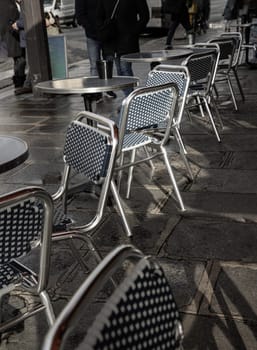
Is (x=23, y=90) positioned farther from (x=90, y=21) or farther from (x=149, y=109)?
(x=149, y=109)

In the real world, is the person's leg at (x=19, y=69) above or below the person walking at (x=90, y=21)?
below

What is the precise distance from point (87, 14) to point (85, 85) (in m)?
3.02

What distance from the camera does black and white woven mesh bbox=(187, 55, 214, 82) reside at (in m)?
4.65

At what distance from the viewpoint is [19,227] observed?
169 centimetres

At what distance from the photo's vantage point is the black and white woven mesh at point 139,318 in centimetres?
106

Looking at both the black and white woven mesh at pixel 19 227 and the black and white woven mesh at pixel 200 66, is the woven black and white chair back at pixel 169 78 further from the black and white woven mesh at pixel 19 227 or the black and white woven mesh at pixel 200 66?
the black and white woven mesh at pixel 19 227

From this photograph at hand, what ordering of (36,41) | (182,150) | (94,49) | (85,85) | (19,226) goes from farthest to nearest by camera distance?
(36,41), (94,49), (182,150), (85,85), (19,226)

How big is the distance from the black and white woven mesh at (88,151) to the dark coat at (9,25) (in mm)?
5855

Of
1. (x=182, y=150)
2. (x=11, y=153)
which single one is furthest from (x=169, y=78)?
(x=11, y=153)

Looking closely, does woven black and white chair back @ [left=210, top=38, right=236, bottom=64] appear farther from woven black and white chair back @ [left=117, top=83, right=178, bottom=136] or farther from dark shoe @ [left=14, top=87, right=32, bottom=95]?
dark shoe @ [left=14, top=87, right=32, bottom=95]

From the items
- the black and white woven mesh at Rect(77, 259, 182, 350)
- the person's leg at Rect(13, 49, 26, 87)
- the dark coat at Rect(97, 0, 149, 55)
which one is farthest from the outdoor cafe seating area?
the person's leg at Rect(13, 49, 26, 87)

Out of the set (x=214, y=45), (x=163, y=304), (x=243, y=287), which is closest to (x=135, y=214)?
(x=243, y=287)

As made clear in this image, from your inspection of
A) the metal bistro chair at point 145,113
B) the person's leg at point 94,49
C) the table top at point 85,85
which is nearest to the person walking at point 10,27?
the person's leg at point 94,49

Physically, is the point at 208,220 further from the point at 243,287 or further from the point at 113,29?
the point at 113,29
